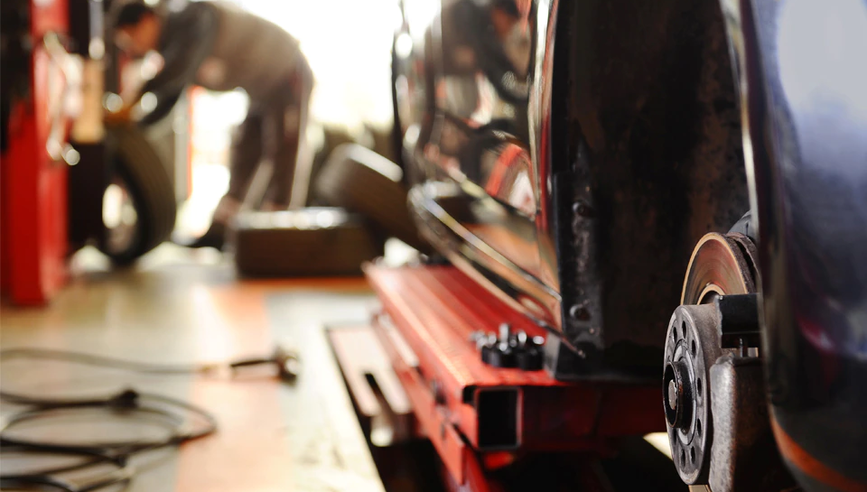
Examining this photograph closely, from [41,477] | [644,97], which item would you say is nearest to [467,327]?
[644,97]

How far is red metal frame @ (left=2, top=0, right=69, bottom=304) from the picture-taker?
2781 mm

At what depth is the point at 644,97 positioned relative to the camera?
0.98 metres

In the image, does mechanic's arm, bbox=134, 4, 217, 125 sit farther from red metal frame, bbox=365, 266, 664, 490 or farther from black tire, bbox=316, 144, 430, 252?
red metal frame, bbox=365, 266, 664, 490

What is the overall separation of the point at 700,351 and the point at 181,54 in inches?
157

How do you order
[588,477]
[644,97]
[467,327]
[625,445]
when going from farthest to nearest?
1. [625,445]
2. [467,327]
3. [588,477]
4. [644,97]

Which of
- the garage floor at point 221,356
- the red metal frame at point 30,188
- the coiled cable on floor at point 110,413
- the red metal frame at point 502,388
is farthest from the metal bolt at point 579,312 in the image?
the red metal frame at point 30,188

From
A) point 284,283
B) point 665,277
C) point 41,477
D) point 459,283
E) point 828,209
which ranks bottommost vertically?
point 284,283

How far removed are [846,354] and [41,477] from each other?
1.19 metres

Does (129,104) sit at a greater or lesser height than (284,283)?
greater

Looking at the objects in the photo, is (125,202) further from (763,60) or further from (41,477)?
(763,60)

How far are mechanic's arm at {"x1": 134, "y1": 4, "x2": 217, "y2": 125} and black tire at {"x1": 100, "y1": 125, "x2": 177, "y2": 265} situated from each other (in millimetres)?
188

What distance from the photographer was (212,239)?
4594mm

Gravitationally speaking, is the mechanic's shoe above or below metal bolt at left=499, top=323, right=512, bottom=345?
below

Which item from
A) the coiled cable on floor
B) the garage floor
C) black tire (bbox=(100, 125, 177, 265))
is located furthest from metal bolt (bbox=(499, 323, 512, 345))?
black tire (bbox=(100, 125, 177, 265))
